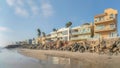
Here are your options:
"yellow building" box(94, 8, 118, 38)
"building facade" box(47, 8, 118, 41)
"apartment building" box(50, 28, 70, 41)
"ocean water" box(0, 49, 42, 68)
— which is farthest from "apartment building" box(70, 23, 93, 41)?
"ocean water" box(0, 49, 42, 68)

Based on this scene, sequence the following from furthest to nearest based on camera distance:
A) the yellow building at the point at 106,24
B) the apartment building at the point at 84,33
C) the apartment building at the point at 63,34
A: the apartment building at the point at 63,34 < the apartment building at the point at 84,33 < the yellow building at the point at 106,24

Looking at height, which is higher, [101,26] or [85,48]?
[101,26]

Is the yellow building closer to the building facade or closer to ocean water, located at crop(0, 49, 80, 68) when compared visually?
the building facade

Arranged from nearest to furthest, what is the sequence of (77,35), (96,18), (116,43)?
1. (116,43)
2. (96,18)
3. (77,35)

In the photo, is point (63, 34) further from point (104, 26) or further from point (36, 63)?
point (36, 63)

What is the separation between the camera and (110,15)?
44.8 meters

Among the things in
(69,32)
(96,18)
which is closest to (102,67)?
(96,18)

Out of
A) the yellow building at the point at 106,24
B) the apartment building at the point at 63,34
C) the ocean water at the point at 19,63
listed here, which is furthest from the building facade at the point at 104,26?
the ocean water at the point at 19,63

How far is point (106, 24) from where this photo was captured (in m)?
45.0

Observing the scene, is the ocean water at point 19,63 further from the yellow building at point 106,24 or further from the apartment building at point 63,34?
the apartment building at point 63,34

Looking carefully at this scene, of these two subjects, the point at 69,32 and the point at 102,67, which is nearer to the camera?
the point at 102,67

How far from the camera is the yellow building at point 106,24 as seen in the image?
42.9 meters

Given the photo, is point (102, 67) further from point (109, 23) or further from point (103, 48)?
point (109, 23)

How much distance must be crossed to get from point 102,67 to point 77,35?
42.7m
